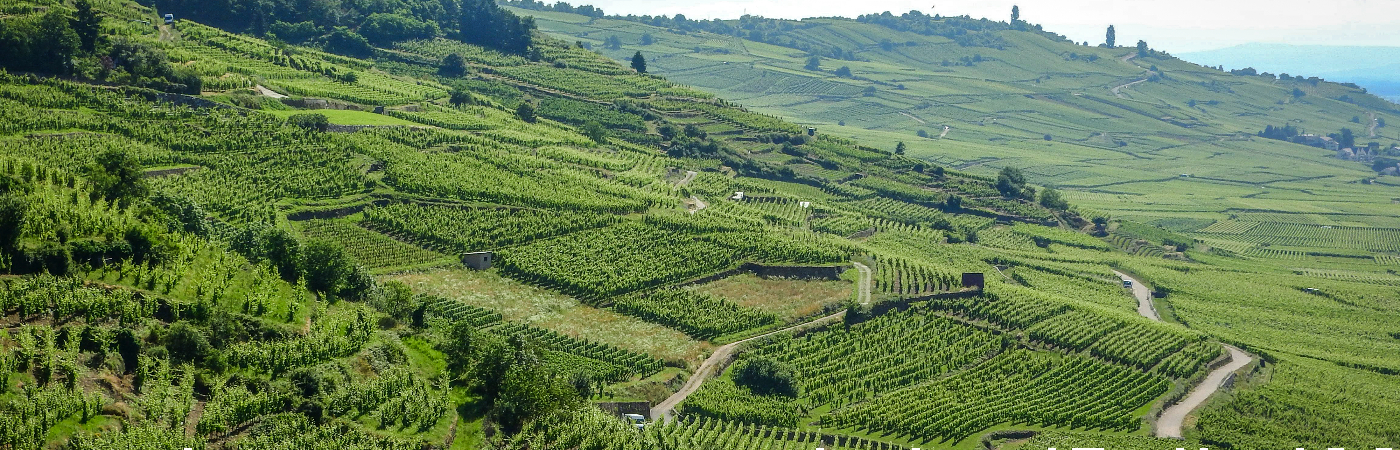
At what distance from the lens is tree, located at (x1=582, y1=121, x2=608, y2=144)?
369ft

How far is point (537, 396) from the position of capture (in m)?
46.2

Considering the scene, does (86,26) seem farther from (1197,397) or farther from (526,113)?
(1197,397)

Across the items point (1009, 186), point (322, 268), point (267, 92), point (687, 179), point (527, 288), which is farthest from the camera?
point (1009, 186)

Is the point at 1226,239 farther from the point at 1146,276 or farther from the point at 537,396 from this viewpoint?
the point at 537,396

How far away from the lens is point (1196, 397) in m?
66.8

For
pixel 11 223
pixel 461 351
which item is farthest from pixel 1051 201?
pixel 11 223

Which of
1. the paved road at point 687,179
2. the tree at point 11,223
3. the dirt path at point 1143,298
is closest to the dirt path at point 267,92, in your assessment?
the paved road at point 687,179

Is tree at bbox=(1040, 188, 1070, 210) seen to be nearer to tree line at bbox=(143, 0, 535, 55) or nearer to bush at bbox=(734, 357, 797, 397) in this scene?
tree line at bbox=(143, 0, 535, 55)

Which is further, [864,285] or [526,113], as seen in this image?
[526,113]

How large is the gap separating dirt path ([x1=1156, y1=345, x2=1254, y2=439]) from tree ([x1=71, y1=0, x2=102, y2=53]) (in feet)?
265

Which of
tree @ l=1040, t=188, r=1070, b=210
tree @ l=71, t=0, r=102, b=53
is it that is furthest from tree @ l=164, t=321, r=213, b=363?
tree @ l=1040, t=188, r=1070, b=210

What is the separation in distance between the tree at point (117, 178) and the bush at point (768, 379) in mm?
32070

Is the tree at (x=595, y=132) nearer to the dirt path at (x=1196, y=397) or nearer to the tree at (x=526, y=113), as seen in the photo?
the tree at (x=526, y=113)

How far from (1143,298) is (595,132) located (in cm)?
5297
